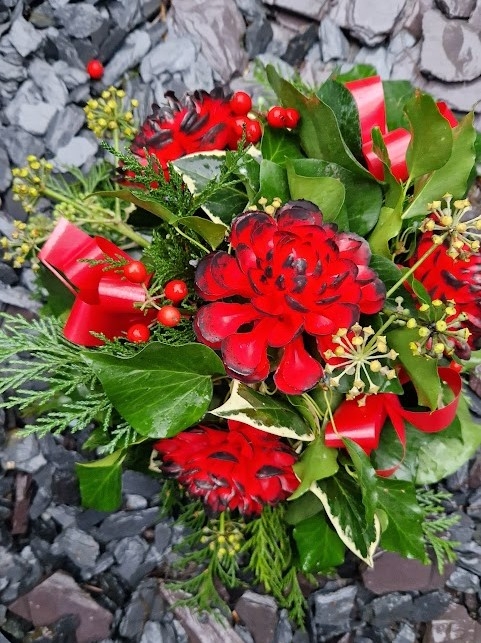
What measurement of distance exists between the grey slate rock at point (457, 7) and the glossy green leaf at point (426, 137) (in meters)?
0.46

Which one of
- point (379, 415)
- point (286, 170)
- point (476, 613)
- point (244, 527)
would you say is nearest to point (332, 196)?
point (286, 170)

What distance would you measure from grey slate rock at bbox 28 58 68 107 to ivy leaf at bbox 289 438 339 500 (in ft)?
1.92

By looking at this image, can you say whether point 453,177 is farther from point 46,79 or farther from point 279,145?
point 46,79

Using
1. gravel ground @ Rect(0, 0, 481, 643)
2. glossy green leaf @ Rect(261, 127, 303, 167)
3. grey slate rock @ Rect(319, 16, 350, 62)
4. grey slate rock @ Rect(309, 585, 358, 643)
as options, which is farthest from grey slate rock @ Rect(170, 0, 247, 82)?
grey slate rock @ Rect(309, 585, 358, 643)

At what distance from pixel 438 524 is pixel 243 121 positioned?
52cm

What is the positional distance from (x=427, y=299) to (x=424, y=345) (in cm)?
4

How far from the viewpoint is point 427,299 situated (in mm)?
500

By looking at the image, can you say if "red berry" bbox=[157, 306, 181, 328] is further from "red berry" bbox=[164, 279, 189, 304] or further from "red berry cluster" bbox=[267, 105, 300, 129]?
"red berry cluster" bbox=[267, 105, 300, 129]

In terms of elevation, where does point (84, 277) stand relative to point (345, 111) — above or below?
below

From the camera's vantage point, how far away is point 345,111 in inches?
22.8

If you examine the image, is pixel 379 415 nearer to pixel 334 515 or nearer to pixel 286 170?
pixel 334 515

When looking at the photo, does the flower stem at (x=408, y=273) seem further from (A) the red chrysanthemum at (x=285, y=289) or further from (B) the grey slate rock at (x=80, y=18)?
(B) the grey slate rock at (x=80, y=18)

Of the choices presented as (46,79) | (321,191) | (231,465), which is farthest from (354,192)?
(46,79)

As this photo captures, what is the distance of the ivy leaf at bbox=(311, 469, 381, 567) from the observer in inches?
23.4
